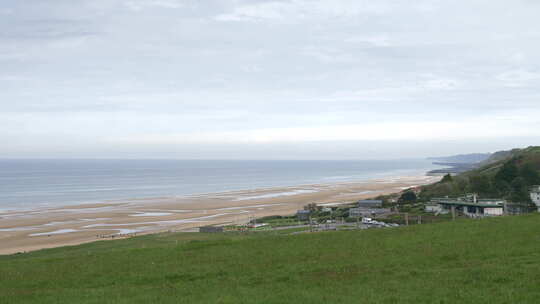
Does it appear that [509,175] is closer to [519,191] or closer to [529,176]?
[529,176]

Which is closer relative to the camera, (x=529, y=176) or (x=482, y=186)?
(x=529, y=176)

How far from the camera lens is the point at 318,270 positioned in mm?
14867

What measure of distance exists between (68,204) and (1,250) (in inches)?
1747

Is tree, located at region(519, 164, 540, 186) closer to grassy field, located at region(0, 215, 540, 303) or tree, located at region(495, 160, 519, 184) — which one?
tree, located at region(495, 160, 519, 184)

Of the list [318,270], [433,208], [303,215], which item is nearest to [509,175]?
[433,208]

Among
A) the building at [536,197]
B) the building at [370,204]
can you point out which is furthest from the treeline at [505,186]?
the building at [370,204]

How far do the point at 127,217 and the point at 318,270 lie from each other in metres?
60.4

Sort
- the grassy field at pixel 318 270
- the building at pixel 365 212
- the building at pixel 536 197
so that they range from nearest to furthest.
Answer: the grassy field at pixel 318 270, the building at pixel 536 197, the building at pixel 365 212

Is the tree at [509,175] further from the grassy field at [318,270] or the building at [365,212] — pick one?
the grassy field at [318,270]

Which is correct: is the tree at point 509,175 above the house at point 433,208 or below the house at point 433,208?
above

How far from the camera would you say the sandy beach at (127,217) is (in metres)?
53.6

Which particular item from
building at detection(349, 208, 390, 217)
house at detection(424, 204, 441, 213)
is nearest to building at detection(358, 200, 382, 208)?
building at detection(349, 208, 390, 217)

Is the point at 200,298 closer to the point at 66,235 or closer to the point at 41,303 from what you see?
the point at 41,303

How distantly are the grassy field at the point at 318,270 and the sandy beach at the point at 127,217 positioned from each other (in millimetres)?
32493
